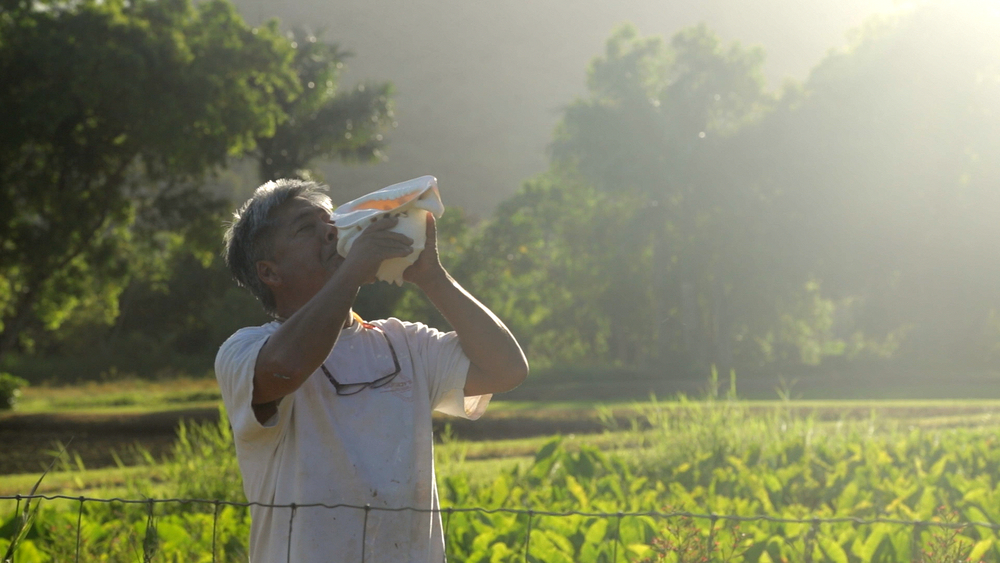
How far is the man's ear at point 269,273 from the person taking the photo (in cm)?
230

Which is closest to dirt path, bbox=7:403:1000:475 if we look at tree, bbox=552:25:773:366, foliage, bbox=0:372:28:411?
foliage, bbox=0:372:28:411

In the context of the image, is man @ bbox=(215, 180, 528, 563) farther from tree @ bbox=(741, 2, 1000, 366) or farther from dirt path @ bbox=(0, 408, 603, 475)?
tree @ bbox=(741, 2, 1000, 366)

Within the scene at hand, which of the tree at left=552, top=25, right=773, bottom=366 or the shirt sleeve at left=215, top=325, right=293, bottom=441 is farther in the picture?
the tree at left=552, top=25, right=773, bottom=366

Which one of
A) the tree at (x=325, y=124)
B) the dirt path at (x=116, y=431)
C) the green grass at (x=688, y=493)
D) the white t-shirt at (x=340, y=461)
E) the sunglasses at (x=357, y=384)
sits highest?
the tree at (x=325, y=124)

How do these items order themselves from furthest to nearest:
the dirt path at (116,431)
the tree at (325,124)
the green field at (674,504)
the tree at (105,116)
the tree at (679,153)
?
the tree at (679,153)
the tree at (325,124)
the tree at (105,116)
the dirt path at (116,431)
the green field at (674,504)

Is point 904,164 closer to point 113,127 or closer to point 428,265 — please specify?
point 113,127

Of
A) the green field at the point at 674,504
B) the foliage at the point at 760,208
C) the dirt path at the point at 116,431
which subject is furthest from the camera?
the foliage at the point at 760,208

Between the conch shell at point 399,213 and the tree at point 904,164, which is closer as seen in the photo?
the conch shell at point 399,213

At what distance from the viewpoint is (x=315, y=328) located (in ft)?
6.39

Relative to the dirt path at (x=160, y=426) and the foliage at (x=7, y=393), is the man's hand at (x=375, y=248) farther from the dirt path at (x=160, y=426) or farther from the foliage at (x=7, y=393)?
the foliage at (x=7, y=393)

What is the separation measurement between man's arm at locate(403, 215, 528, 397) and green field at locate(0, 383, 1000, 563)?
1.06 feet

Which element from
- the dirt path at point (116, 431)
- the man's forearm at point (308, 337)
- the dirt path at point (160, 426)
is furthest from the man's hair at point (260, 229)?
the dirt path at point (116, 431)

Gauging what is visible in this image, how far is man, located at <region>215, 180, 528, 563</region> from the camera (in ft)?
6.57

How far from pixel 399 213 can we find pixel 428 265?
0.16 meters
